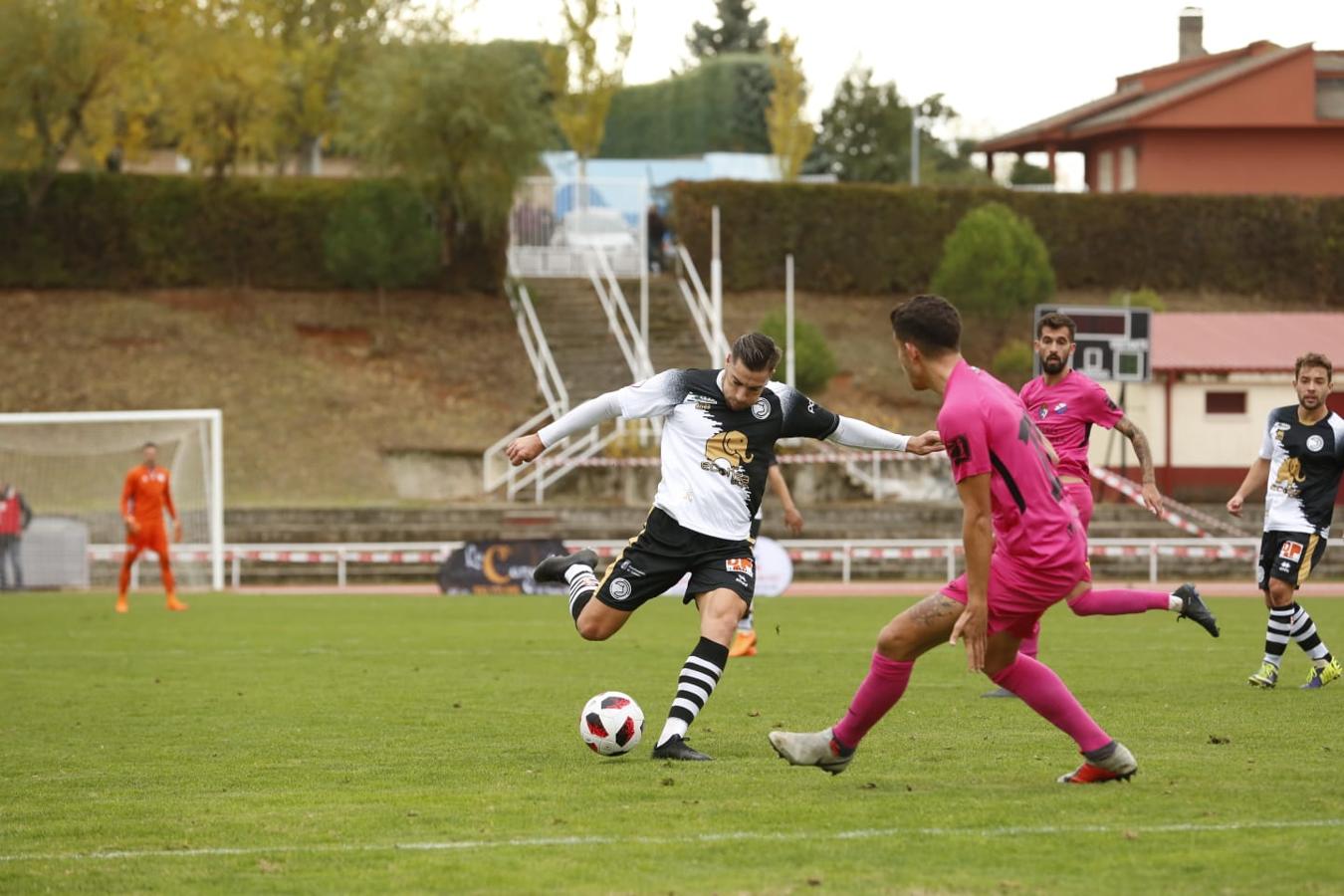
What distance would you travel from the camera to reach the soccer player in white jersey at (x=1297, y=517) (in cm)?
1211

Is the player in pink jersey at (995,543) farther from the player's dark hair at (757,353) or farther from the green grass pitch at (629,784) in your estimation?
the player's dark hair at (757,353)

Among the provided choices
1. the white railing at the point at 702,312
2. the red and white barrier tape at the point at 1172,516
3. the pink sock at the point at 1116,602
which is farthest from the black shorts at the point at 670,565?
the white railing at the point at 702,312

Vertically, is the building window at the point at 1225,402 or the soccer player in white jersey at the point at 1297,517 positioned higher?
the soccer player in white jersey at the point at 1297,517

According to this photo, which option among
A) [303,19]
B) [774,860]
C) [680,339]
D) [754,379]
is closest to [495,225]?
[680,339]

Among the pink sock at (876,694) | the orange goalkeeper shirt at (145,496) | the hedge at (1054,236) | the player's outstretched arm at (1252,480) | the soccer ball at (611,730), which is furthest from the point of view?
the hedge at (1054,236)

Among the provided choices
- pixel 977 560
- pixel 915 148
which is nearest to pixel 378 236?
pixel 915 148

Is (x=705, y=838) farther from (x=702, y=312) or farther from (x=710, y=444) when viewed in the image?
(x=702, y=312)

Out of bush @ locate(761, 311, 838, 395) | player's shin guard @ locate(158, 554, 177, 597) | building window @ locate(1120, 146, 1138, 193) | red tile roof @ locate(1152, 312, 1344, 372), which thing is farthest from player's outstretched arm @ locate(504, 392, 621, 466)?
building window @ locate(1120, 146, 1138, 193)

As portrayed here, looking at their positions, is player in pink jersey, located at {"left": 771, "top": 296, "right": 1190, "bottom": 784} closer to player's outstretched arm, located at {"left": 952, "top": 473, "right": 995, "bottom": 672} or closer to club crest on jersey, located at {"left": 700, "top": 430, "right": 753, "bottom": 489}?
player's outstretched arm, located at {"left": 952, "top": 473, "right": 995, "bottom": 672}

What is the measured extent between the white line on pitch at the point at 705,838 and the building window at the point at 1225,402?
30740mm

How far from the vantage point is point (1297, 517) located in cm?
1217

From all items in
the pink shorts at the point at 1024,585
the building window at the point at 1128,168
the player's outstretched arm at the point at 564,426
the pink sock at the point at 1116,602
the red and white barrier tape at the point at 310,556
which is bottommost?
the red and white barrier tape at the point at 310,556

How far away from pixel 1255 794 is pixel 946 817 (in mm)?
1367

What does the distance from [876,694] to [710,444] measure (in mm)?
1991
